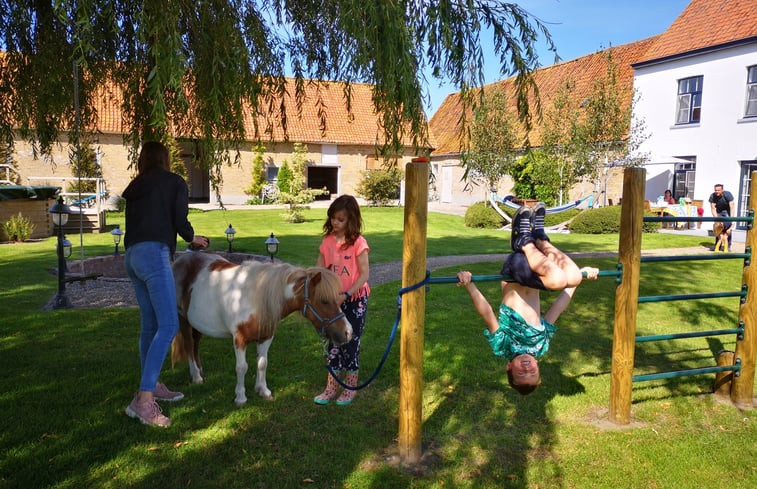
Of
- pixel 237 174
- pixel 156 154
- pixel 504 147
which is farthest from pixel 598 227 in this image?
pixel 237 174

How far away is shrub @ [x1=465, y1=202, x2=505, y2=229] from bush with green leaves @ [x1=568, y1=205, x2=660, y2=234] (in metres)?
2.89

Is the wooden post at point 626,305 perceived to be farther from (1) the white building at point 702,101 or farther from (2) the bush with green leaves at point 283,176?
(2) the bush with green leaves at point 283,176

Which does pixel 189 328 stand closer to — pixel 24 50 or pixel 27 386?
pixel 27 386

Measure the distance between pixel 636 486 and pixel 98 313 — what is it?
6799 millimetres

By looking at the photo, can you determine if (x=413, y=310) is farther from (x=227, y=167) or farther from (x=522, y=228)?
(x=227, y=167)

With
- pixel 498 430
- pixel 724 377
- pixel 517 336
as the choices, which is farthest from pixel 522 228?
pixel 724 377

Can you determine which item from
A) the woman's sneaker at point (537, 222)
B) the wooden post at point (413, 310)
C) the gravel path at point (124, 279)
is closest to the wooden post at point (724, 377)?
the woman's sneaker at point (537, 222)

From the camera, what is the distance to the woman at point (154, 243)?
3.94 metres

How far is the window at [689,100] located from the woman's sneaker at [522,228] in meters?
20.7

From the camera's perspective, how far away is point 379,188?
3023 centimetres

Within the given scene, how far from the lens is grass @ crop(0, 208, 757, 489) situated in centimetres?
361

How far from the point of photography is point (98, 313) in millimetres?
7500

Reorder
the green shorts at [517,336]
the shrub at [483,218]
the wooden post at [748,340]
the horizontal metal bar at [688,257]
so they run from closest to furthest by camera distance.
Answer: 1. the green shorts at [517,336]
2. the horizontal metal bar at [688,257]
3. the wooden post at [748,340]
4. the shrub at [483,218]

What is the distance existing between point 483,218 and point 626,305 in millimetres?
16772
